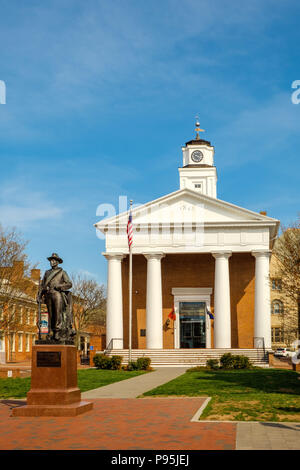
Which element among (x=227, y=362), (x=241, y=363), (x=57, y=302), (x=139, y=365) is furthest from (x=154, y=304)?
(x=57, y=302)

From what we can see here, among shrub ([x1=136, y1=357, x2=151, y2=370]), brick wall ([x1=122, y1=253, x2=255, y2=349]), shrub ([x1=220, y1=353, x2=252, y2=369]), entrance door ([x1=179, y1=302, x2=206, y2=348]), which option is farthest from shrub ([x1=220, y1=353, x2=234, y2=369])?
entrance door ([x1=179, y1=302, x2=206, y2=348])

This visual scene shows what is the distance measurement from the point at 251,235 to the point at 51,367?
3529cm

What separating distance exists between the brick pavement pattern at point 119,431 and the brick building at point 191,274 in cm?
3023

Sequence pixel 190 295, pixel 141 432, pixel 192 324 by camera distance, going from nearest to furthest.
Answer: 1. pixel 141 432
2. pixel 192 324
3. pixel 190 295

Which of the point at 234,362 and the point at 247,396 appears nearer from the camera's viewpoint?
the point at 247,396

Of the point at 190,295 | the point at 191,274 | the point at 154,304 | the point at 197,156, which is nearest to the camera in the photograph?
the point at 154,304

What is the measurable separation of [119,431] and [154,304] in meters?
34.9

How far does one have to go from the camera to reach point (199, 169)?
75.2 meters

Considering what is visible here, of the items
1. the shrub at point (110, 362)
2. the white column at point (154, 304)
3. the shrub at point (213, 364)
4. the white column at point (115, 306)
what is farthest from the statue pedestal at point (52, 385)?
the white column at point (115, 306)

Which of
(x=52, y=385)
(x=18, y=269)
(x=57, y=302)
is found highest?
(x=18, y=269)

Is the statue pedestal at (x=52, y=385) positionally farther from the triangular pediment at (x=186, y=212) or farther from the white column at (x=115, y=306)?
the triangular pediment at (x=186, y=212)

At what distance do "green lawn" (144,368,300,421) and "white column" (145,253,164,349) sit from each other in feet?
61.8

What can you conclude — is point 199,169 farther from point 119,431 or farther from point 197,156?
point 119,431

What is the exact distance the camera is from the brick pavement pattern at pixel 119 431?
10.3 meters
